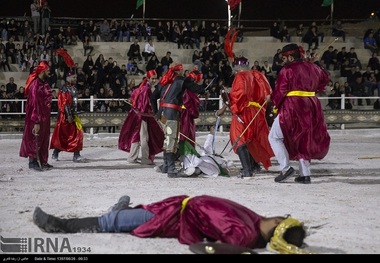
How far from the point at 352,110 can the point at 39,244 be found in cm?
1605

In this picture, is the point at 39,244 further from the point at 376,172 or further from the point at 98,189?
the point at 376,172

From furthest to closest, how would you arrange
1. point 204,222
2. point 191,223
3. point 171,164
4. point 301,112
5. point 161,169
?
1. point 161,169
2. point 171,164
3. point 301,112
4. point 191,223
5. point 204,222

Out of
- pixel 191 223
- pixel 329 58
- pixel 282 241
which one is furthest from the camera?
pixel 329 58

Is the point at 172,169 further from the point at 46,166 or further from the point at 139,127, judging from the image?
the point at 139,127

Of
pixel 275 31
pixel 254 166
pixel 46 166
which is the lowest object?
pixel 46 166

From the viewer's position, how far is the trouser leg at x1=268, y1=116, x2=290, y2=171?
9656 millimetres

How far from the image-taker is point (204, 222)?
576cm

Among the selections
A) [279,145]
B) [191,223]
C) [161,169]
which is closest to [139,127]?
[161,169]

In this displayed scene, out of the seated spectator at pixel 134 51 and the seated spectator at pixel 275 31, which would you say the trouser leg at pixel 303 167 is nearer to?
the seated spectator at pixel 134 51

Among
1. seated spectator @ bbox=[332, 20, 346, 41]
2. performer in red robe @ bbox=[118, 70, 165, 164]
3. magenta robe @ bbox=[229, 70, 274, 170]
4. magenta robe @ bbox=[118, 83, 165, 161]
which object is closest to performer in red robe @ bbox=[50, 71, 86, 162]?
magenta robe @ bbox=[118, 83, 165, 161]

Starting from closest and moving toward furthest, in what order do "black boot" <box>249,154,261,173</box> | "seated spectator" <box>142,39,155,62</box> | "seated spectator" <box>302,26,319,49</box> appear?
"black boot" <box>249,154,261,173</box> → "seated spectator" <box>142,39,155,62</box> → "seated spectator" <box>302,26,319,49</box>

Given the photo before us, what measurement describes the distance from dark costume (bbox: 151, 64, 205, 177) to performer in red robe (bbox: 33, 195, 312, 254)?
414 centimetres

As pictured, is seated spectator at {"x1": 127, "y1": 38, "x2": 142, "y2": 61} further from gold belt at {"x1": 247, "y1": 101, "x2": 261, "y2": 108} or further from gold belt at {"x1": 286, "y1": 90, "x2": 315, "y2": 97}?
gold belt at {"x1": 286, "y1": 90, "x2": 315, "y2": 97}

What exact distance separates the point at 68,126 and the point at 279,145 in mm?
4826
